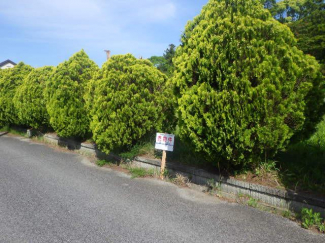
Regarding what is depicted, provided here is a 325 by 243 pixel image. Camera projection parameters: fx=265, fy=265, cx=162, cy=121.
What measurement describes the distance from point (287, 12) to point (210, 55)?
165 ft

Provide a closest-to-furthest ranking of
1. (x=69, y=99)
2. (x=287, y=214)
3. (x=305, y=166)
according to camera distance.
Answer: (x=287, y=214), (x=305, y=166), (x=69, y=99)

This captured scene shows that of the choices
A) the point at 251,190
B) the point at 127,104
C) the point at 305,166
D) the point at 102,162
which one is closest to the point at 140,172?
the point at 102,162

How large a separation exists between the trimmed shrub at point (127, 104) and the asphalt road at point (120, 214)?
1.02 meters

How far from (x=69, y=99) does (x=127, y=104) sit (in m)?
2.89

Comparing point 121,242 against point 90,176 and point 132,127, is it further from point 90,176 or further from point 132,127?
point 132,127

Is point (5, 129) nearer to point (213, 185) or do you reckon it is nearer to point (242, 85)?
point (213, 185)

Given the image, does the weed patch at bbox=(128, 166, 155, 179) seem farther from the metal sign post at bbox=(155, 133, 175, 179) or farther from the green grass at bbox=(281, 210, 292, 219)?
the green grass at bbox=(281, 210, 292, 219)

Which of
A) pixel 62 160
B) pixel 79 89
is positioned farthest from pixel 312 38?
pixel 62 160

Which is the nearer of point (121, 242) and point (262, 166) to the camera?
point (121, 242)

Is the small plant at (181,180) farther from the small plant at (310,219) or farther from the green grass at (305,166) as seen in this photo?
the small plant at (310,219)

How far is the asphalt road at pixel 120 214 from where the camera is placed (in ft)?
10.5

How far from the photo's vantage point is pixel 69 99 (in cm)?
815

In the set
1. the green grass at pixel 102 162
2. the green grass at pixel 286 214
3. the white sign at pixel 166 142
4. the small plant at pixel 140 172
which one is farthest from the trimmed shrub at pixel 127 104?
the green grass at pixel 286 214

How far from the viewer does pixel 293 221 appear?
11.7ft
